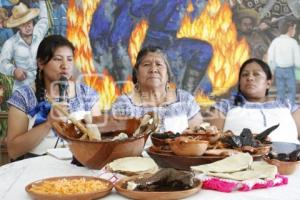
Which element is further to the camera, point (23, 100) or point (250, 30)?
point (250, 30)

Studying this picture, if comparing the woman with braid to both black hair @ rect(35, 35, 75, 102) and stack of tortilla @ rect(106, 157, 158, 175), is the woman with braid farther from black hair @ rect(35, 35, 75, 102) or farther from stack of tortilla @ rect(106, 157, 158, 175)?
stack of tortilla @ rect(106, 157, 158, 175)

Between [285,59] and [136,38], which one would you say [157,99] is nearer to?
[136,38]

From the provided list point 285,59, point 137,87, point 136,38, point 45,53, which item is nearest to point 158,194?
point 45,53

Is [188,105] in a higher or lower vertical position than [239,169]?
higher

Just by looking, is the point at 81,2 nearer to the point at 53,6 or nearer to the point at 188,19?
the point at 53,6

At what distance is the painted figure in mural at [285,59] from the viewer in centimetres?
386

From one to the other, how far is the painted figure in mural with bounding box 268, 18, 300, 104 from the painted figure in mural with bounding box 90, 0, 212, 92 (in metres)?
0.57

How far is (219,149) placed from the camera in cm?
165

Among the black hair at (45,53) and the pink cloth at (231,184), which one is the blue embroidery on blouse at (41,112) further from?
the pink cloth at (231,184)

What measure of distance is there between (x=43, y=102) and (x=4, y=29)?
47.3 inches

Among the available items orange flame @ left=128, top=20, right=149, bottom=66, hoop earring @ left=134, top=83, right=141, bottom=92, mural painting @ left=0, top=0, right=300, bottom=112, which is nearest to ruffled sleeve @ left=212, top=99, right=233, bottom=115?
mural painting @ left=0, top=0, right=300, bottom=112

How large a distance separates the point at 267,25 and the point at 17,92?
2187 millimetres

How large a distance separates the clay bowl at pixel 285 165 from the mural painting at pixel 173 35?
86.7 inches

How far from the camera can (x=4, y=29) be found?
3613mm
